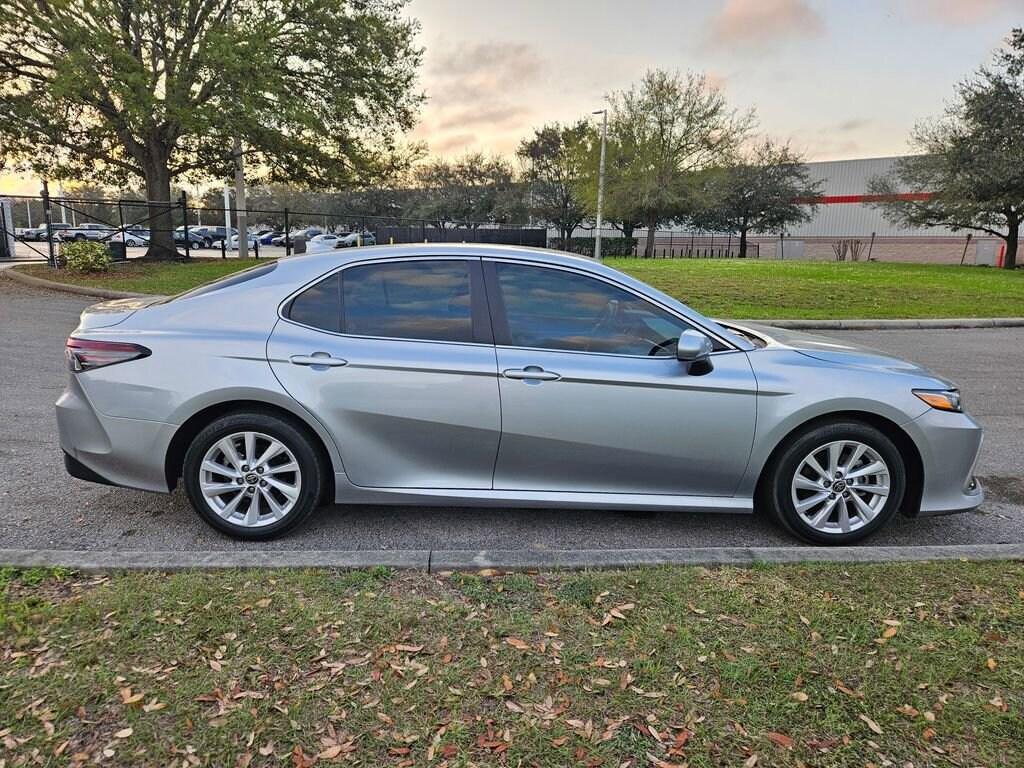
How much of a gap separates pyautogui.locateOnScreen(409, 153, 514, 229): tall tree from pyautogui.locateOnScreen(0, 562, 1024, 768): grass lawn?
5687 cm

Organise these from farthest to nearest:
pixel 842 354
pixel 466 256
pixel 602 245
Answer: pixel 602 245
pixel 842 354
pixel 466 256

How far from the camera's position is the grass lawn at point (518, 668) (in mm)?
2209

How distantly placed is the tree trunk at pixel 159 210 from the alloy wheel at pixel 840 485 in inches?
841

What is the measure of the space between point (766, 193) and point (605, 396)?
170 feet

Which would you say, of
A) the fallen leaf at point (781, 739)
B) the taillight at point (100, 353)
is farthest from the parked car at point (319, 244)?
the fallen leaf at point (781, 739)

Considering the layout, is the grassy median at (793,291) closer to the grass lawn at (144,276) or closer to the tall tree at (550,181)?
the grass lawn at (144,276)

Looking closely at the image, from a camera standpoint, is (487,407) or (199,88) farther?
(199,88)

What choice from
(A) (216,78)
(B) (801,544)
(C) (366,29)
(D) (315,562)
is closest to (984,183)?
(C) (366,29)

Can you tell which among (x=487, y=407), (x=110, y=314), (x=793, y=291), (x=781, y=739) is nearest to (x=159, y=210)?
(x=793, y=291)

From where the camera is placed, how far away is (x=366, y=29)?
18.6m

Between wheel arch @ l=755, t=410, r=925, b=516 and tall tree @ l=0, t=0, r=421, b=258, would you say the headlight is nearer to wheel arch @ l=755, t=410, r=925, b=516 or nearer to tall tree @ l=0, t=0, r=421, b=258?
wheel arch @ l=755, t=410, r=925, b=516

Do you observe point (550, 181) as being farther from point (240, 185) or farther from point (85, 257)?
point (85, 257)

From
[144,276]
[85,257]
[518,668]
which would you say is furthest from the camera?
[144,276]

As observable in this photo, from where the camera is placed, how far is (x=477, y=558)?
3346 millimetres
